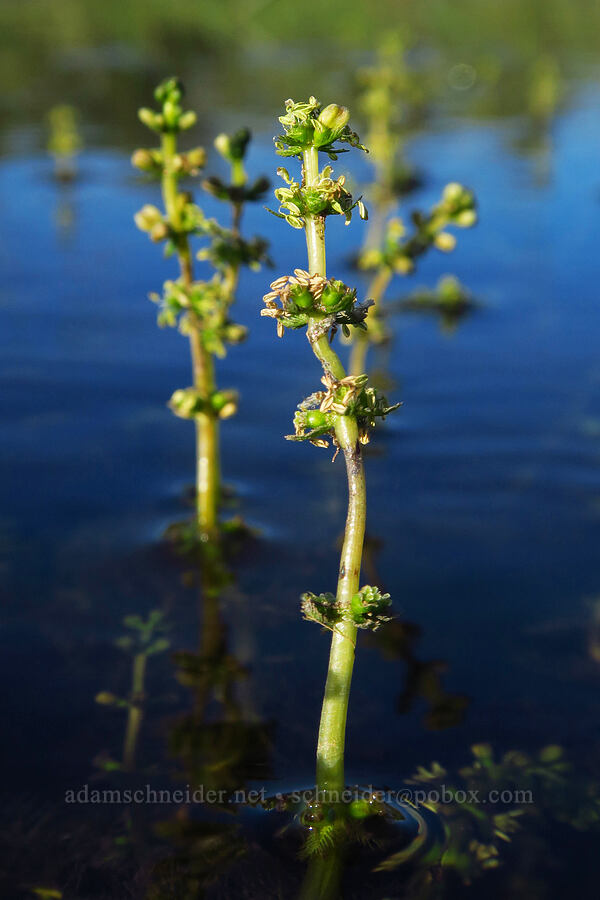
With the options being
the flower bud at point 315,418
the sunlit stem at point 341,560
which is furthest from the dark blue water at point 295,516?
the flower bud at point 315,418

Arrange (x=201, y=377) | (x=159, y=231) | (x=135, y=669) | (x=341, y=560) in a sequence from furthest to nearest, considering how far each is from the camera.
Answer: (x=201, y=377), (x=159, y=231), (x=135, y=669), (x=341, y=560)

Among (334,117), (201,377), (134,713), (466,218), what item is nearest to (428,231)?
(466,218)

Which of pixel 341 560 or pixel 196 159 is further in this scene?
pixel 196 159

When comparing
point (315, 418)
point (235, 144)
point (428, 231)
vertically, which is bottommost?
point (315, 418)

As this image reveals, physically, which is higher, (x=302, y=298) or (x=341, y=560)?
(x=302, y=298)

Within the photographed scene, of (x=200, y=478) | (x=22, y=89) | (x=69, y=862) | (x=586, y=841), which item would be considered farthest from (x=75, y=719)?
(x=22, y=89)

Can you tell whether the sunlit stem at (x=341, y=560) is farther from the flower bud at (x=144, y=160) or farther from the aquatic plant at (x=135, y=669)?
the flower bud at (x=144, y=160)

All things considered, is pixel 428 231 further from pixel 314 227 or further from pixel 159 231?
pixel 314 227

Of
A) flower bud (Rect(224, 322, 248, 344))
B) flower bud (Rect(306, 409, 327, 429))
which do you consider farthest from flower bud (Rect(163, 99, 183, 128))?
flower bud (Rect(306, 409, 327, 429))
